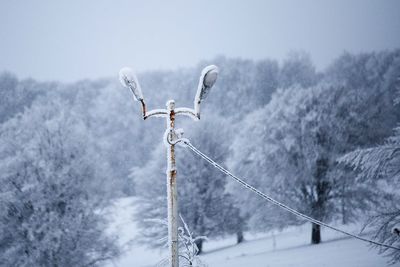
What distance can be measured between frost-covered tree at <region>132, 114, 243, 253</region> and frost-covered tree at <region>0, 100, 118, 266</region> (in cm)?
607

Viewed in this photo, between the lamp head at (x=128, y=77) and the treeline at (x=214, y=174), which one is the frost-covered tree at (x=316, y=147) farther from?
the lamp head at (x=128, y=77)

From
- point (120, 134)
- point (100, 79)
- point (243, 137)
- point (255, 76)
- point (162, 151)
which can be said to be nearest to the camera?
point (243, 137)

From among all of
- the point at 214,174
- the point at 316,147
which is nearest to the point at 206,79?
the point at 316,147

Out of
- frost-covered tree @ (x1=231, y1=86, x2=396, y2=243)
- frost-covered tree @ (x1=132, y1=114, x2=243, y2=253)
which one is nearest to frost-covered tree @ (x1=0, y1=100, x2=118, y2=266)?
frost-covered tree @ (x1=132, y1=114, x2=243, y2=253)

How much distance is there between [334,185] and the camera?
19750mm

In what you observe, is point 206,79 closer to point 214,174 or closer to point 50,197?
point 50,197

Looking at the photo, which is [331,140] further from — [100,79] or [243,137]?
[100,79]

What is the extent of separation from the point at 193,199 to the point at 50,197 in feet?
34.3

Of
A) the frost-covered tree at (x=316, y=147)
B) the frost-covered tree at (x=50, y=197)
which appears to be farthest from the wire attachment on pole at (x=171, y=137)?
the frost-covered tree at (x=316, y=147)

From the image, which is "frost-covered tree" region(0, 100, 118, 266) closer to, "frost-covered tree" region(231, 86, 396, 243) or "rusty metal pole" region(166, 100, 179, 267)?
"frost-covered tree" region(231, 86, 396, 243)

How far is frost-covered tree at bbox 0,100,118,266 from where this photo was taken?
1562 centimetres

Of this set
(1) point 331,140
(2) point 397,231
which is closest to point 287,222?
(1) point 331,140

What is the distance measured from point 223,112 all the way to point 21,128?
4313 cm

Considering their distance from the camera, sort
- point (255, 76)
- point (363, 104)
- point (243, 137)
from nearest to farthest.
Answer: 1. point (363, 104)
2. point (243, 137)
3. point (255, 76)
